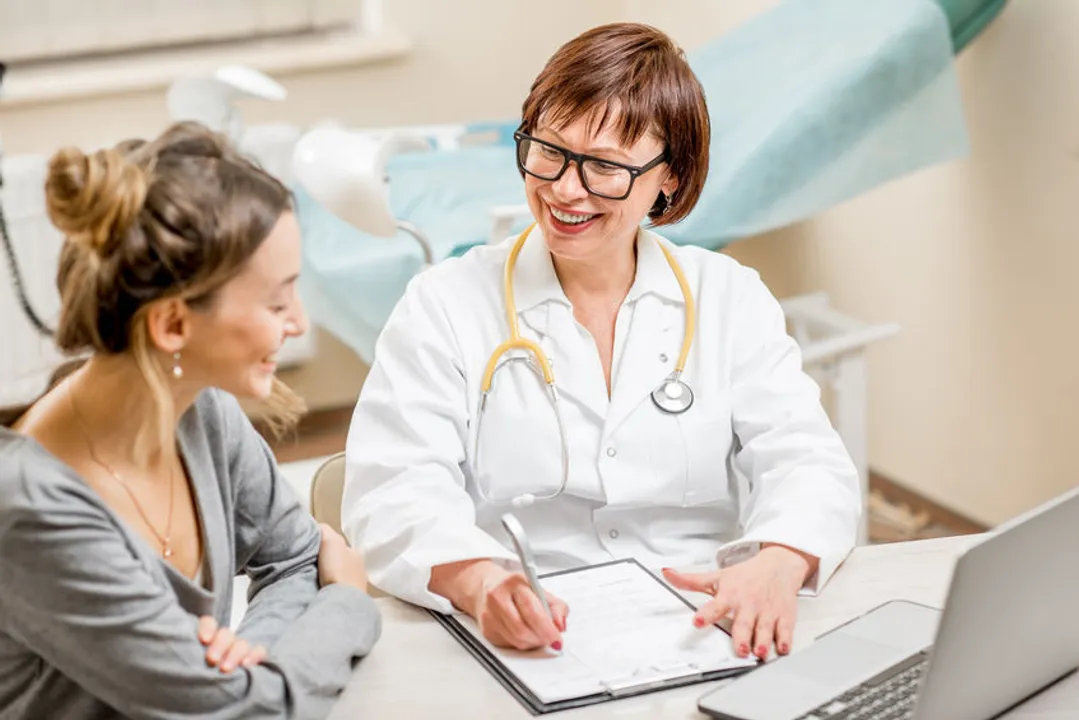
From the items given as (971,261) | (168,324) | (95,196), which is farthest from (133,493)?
(971,261)

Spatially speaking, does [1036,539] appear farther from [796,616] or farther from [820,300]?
[820,300]

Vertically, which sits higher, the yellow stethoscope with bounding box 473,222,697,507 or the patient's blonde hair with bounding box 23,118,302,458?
the patient's blonde hair with bounding box 23,118,302,458

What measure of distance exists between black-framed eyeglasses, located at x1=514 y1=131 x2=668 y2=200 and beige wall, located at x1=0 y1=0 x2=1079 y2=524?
1357 mm

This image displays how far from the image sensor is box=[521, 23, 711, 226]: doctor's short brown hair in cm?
163

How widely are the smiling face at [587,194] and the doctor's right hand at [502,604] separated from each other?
426 mm

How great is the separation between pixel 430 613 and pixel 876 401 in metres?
2.05

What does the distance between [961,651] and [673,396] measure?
630mm

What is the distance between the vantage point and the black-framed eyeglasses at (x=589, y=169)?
1632mm

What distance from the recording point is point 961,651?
109cm

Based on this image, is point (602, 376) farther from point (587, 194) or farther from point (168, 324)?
point (168, 324)

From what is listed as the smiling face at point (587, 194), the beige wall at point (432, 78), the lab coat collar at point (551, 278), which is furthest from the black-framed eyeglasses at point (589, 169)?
the beige wall at point (432, 78)

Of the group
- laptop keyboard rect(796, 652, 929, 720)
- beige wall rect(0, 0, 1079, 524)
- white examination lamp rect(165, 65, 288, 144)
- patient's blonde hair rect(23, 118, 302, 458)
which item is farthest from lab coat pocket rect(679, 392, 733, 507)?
beige wall rect(0, 0, 1079, 524)

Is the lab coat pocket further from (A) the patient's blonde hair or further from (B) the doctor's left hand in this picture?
(A) the patient's blonde hair

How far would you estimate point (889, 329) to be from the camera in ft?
8.65
